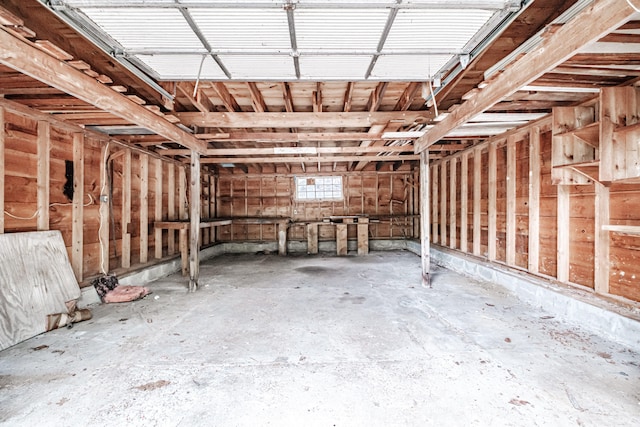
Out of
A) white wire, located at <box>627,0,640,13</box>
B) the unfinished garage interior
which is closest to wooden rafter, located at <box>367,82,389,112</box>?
the unfinished garage interior

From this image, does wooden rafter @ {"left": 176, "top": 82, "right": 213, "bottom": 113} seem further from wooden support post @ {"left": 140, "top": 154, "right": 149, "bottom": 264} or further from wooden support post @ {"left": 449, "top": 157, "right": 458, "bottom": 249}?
wooden support post @ {"left": 449, "top": 157, "right": 458, "bottom": 249}

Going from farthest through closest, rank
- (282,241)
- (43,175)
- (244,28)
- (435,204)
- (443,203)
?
(282,241)
(435,204)
(443,203)
(43,175)
(244,28)

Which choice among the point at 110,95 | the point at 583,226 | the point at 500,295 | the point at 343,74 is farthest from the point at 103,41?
the point at 500,295

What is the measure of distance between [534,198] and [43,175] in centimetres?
612

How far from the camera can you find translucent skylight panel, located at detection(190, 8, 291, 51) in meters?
1.75

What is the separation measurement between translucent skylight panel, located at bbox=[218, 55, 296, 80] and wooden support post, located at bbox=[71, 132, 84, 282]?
268cm

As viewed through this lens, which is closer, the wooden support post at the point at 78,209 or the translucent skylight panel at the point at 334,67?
the translucent skylight panel at the point at 334,67

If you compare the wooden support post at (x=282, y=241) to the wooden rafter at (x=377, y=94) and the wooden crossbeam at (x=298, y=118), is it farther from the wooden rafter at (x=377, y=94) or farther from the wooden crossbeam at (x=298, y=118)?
the wooden rafter at (x=377, y=94)

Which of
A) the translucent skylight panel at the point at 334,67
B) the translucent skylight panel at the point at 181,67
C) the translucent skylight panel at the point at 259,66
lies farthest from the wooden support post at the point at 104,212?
the translucent skylight panel at the point at 334,67

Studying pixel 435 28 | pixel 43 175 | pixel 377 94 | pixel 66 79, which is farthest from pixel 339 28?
pixel 43 175

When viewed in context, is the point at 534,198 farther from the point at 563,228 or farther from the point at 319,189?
the point at 319,189

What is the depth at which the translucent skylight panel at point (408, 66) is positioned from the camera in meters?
2.30

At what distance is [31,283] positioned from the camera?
2.93 meters

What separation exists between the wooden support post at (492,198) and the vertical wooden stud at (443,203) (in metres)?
1.84
